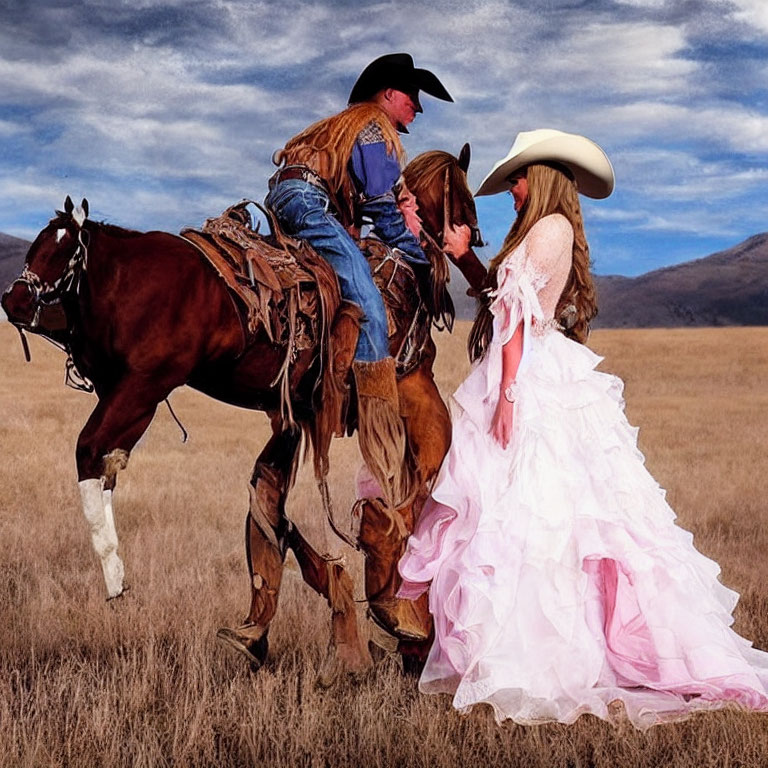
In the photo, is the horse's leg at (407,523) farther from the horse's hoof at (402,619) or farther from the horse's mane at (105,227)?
the horse's mane at (105,227)

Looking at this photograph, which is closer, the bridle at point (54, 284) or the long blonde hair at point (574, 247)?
the bridle at point (54, 284)

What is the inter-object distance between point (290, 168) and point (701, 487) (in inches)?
310

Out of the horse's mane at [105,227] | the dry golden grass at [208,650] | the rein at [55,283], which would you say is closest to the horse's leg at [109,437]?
the rein at [55,283]

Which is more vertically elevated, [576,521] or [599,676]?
[576,521]

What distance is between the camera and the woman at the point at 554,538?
4324 millimetres

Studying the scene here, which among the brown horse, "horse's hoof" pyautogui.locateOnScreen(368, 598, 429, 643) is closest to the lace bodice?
the brown horse

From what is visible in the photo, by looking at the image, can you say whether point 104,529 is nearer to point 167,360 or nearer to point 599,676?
point 167,360

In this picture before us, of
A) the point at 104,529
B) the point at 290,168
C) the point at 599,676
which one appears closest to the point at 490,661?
the point at 599,676

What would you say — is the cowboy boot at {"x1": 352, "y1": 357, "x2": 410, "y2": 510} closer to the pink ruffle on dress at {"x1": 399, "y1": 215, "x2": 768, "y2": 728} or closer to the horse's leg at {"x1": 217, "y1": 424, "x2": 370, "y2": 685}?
the pink ruffle on dress at {"x1": 399, "y1": 215, "x2": 768, "y2": 728}

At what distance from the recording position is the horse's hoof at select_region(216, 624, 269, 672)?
16.7 ft

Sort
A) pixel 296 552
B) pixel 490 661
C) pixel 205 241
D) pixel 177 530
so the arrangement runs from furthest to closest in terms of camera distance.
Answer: pixel 177 530 → pixel 296 552 → pixel 205 241 → pixel 490 661

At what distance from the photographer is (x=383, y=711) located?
14.6 feet

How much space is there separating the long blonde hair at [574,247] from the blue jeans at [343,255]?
1.73 ft

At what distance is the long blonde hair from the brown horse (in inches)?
15.8
